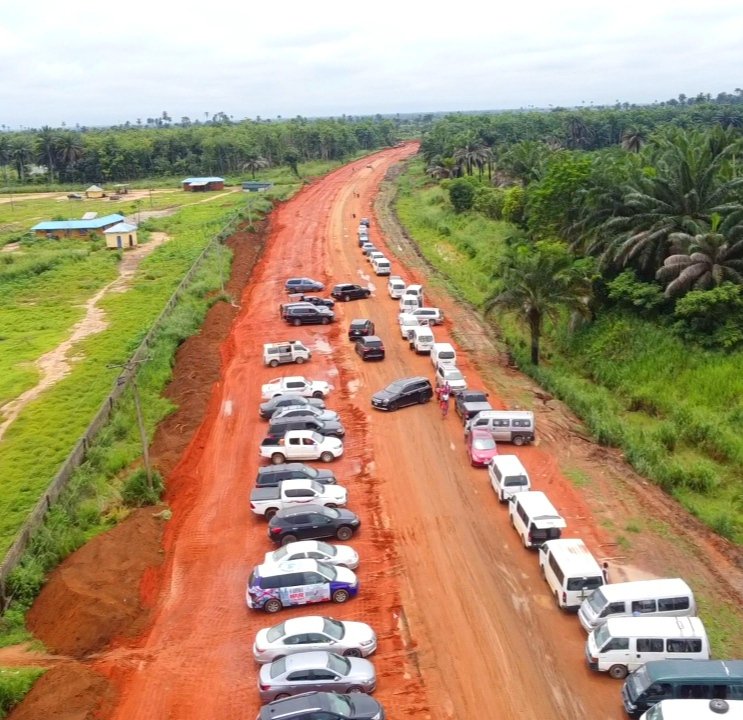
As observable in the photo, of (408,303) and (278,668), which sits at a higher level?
(408,303)

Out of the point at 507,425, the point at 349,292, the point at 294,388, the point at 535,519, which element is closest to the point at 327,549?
the point at 535,519

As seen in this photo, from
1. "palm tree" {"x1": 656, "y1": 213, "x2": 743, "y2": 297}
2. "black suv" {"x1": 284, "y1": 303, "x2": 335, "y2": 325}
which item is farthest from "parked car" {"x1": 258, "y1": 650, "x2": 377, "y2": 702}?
"black suv" {"x1": 284, "y1": 303, "x2": 335, "y2": 325}

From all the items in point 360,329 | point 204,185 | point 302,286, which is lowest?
point 360,329

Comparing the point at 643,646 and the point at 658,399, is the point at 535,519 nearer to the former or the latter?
the point at 643,646

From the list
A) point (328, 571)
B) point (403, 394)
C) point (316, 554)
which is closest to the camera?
point (328, 571)

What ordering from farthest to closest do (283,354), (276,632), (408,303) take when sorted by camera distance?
(408,303) < (283,354) < (276,632)

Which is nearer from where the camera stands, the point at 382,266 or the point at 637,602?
the point at 637,602

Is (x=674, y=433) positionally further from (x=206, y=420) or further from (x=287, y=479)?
(x=206, y=420)
